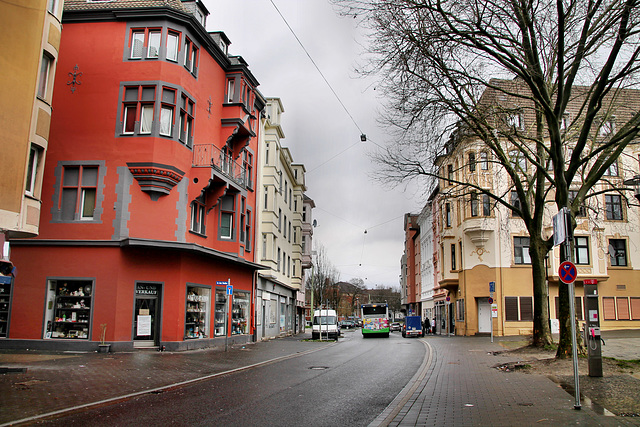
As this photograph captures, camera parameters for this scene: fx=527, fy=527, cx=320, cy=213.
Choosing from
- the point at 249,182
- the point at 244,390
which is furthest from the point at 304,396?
the point at 249,182

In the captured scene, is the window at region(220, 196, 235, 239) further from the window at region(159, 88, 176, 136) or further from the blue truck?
the blue truck

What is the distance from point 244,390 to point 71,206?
47.1 ft

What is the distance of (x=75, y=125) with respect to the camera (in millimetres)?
22703

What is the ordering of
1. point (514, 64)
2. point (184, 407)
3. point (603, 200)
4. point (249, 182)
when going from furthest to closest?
1. point (603, 200)
2. point (249, 182)
3. point (514, 64)
4. point (184, 407)

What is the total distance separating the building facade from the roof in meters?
5.84

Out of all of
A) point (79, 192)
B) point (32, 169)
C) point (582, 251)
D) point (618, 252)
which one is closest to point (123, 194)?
point (79, 192)

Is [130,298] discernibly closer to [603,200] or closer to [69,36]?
[69,36]

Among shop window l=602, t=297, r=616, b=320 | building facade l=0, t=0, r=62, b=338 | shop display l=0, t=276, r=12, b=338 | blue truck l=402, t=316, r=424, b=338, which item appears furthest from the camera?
blue truck l=402, t=316, r=424, b=338

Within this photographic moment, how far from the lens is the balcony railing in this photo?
24.9 m

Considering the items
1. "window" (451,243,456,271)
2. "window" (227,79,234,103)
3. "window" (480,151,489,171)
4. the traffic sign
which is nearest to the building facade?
"window" (227,79,234,103)

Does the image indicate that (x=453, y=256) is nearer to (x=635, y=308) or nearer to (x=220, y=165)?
(x=635, y=308)

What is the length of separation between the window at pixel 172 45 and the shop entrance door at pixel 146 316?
32.8 feet

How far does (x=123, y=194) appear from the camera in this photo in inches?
864

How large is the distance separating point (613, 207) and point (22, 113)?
41373 mm
